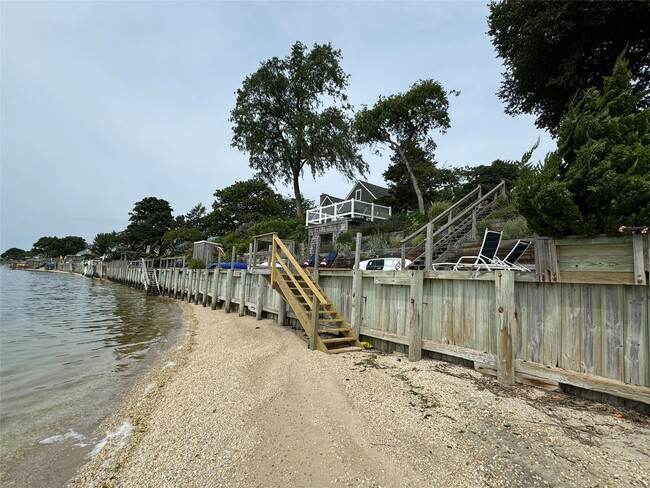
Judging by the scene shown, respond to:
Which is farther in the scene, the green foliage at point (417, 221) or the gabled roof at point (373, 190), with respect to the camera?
the gabled roof at point (373, 190)

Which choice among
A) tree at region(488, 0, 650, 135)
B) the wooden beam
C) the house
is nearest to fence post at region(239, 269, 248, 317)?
the wooden beam

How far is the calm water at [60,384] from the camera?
13.0ft

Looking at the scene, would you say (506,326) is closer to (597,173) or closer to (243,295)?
(597,173)

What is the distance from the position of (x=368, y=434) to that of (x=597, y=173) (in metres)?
3.82

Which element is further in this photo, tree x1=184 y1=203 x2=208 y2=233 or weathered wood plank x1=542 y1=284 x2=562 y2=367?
tree x1=184 y1=203 x2=208 y2=233

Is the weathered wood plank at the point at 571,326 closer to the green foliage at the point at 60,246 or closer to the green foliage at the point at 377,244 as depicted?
the green foliage at the point at 377,244

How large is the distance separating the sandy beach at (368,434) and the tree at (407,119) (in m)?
18.2

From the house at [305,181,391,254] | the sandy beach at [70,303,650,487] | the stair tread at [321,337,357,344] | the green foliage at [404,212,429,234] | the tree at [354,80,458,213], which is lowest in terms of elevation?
the sandy beach at [70,303,650,487]

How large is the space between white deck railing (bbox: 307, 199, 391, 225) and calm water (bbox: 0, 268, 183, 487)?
12750 mm

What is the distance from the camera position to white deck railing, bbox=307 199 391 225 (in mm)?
22050

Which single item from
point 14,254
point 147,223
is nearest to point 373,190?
point 147,223

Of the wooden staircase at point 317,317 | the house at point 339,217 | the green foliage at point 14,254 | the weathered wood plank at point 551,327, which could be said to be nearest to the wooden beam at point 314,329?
the wooden staircase at point 317,317

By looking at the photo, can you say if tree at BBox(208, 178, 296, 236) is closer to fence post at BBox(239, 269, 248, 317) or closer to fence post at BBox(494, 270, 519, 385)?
fence post at BBox(239, 269, 248, 317)

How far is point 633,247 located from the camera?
3.51 metres
